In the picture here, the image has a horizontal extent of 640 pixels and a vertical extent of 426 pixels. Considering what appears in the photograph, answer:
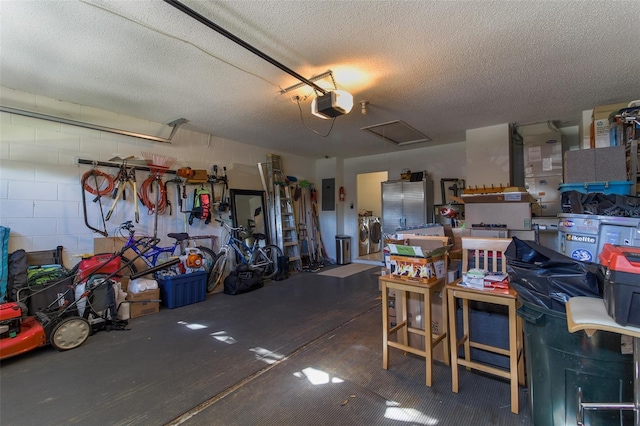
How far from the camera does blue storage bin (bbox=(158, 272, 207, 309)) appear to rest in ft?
12.6

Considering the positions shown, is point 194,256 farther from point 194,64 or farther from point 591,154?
point 591,154

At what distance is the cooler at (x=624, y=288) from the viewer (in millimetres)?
976

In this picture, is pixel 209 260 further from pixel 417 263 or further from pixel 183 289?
pixel 417 263

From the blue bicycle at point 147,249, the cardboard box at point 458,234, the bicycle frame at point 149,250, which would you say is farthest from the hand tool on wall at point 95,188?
the cardboard box at point 458,234

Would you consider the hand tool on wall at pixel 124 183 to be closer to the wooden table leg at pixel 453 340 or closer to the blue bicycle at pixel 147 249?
the blue bicycle at pixel 147 249

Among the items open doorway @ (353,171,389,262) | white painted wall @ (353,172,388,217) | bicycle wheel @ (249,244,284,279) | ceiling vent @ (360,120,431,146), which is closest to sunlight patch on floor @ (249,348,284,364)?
bicycle wheel @ (249,244,284,279)

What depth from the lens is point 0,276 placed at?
2.85m

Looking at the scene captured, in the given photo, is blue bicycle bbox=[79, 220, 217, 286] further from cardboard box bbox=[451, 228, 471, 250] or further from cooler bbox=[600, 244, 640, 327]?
cooler bbox=[600, 244, 640, 327]

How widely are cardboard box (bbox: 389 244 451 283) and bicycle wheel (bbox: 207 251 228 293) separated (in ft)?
11.4

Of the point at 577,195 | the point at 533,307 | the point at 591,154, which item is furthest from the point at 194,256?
the point at 591,154

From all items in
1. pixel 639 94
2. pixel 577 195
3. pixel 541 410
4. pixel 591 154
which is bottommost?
pixel 541 410

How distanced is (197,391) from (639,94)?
18.0 ft

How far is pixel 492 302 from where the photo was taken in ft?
6.00

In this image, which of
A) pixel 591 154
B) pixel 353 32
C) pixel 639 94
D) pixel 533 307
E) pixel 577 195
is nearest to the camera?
pixel 533 307
